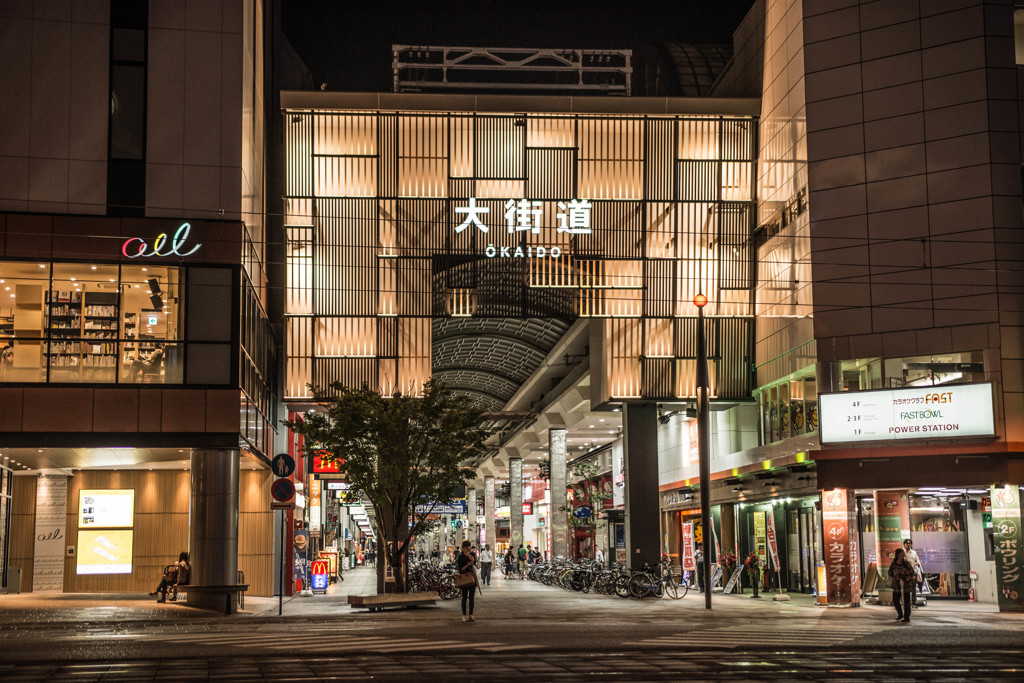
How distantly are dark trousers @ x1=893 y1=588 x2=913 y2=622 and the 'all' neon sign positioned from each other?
62.8 ft

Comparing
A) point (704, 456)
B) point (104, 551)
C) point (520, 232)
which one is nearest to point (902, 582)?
point (704, 456)

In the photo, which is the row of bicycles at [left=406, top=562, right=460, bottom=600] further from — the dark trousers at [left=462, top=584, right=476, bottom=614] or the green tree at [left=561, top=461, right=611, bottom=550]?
the green tree at [left=561, top=461, right=611, bottom=550]

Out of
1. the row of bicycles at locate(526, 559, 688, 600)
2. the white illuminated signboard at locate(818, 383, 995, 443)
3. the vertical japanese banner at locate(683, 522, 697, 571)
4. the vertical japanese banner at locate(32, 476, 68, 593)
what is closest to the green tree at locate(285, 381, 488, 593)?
the row of bicycles at locate(526, 559, 688, 600)

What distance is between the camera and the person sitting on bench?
27.7 metres

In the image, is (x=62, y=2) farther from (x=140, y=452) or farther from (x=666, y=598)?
(x=666, y=598)

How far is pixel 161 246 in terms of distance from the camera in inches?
1085

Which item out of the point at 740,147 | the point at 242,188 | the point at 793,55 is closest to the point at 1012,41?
the point at 793,55

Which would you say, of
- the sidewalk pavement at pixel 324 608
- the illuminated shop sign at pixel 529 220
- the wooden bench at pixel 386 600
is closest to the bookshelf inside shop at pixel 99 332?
the sidewalk pavement at pixel 324 608

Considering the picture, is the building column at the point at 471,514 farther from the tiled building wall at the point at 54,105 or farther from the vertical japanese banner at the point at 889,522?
the tiled building wall at the point at 54,105

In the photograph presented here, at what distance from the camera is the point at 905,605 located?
951 inches

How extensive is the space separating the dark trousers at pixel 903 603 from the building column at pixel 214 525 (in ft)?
53.1

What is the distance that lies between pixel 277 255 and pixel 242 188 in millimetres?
9170

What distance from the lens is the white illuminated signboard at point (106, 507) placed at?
35062 millimetres

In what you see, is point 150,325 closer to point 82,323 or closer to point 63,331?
point 82,323
